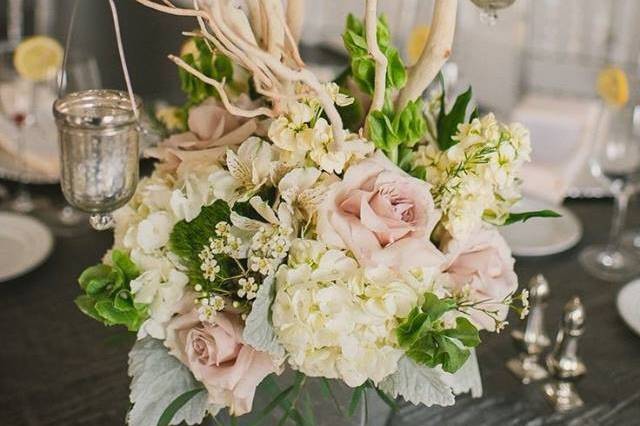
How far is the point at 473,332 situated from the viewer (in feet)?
2.48

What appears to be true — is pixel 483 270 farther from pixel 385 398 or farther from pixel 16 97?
pixel 16 97

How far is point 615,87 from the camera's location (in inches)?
54.7

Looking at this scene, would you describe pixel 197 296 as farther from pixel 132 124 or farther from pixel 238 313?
pixel 132 124

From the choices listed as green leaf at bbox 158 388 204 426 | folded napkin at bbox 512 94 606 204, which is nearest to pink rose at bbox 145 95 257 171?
green leaf at bbox 158 388 204 426

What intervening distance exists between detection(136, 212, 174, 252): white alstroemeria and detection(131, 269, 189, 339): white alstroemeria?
2 cm

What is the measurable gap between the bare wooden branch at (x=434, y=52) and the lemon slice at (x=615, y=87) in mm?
658

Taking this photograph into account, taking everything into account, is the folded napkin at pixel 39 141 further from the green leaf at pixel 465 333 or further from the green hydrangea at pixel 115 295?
the green leaf at pixel 465 333

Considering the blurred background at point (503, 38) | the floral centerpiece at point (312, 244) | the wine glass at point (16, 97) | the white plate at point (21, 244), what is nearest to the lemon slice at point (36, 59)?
the wine glass at point (16, 97)

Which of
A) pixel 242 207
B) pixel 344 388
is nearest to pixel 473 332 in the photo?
pixel 344 388

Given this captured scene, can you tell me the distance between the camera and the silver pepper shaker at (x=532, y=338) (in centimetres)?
111

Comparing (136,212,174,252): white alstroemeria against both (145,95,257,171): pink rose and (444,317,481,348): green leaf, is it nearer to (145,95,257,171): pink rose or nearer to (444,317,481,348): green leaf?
(145,95,257,171): pink rose

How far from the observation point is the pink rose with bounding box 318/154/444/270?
0.72 meters

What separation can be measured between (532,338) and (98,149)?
61 cm

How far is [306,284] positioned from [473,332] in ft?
0.52
